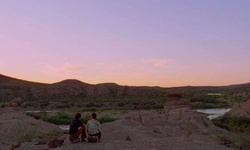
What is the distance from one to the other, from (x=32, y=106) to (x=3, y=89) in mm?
27869

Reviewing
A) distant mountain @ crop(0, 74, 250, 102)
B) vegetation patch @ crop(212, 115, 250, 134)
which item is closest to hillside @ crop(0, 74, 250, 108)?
distant mountain @ crop(0, 74, 250, 102)

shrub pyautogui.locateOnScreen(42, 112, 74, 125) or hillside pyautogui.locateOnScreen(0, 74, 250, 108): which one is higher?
hillside pyautogui.locateOnScreen(0, 74, 250, 108)

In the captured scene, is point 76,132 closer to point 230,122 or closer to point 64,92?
point 230,122

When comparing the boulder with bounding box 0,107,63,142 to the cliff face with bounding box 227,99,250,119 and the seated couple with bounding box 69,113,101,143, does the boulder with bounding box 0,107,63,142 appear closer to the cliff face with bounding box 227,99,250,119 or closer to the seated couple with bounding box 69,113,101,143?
the seated couple with bounding box 69,113,101,143

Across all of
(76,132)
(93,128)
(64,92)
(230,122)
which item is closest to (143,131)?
(93,128)

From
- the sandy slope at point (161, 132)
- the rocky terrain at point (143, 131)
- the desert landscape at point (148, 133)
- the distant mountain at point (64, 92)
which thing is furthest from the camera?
the distant mountain at point (64, 92)

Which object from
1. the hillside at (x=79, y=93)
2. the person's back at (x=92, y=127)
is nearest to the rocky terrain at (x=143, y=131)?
the person's back at (x=92, y=127)

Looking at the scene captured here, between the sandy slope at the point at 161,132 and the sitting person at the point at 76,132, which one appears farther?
the sandy slope at the point at 161,132

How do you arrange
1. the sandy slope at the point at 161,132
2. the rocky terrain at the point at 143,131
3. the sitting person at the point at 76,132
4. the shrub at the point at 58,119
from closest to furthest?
1. the sitting person at the point at 76,132
2. the sandy slope at the point at 161,132
3. the rocky terrain at the point at 143,131
4. the shrub at the point at 58,119

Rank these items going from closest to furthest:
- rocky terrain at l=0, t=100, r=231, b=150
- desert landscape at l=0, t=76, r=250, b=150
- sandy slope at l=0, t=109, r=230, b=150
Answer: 1. desert landscape at l=0, t=76, r=250, b=150
2. sandy slope at l=0, t=109, r=230, b=150
3. rocky terrain at l=0, t=100, r=231, b=150

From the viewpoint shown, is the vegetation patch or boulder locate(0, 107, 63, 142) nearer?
boulder locate(0, 107, 63, 142)

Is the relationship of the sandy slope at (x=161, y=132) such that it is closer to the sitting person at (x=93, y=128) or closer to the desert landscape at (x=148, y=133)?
the desert landscape at (x=148, y=133)

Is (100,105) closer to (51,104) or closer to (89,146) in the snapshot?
(51,104)

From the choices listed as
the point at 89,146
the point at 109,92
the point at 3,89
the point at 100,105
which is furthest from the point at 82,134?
the point at 109,92
